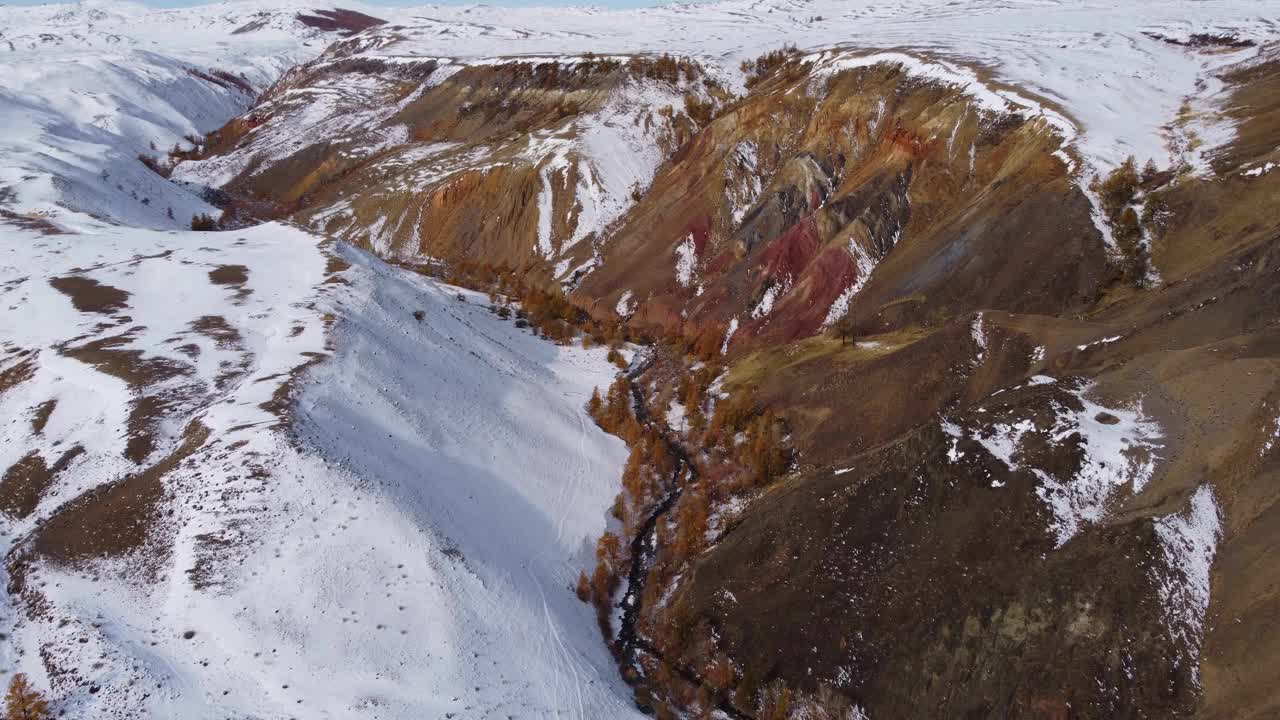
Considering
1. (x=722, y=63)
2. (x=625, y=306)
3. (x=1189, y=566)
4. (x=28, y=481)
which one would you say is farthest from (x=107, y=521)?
(x=722, y=63)

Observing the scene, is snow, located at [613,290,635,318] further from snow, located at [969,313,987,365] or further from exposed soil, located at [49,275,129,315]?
exposed soil, located at [49,275,129,315]

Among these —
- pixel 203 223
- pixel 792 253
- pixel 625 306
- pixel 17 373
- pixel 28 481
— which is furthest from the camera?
pixel 203 223

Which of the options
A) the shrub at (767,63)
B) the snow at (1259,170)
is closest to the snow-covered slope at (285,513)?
the snow at (1259,170)

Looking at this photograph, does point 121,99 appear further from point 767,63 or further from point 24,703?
point 24,703

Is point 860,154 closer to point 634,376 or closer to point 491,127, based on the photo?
point 634,376

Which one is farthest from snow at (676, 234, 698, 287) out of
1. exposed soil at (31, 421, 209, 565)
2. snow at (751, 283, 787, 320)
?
exposed soil at (31, 421, 209, 565)

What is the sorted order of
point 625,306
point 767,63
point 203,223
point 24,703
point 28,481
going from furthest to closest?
point 767,63
point 203,223
point 625,306
point 28,481
point 24,703

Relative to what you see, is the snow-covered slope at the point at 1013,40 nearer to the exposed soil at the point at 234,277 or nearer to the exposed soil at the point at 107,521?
the exposed soil at the point at 107,521

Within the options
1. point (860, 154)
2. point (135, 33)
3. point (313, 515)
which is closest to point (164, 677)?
point (313, 515)
